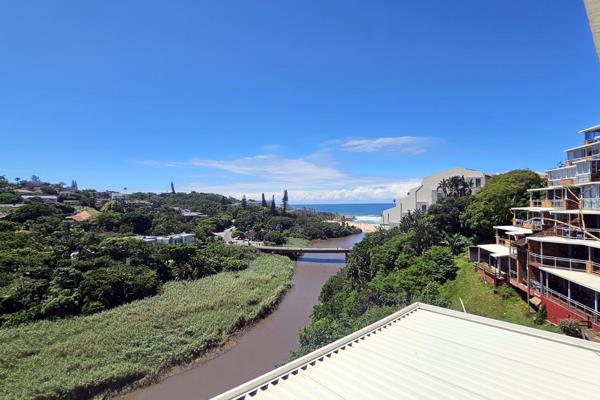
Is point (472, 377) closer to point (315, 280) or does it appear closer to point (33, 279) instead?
point (33, 279)

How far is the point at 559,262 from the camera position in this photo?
12039 mm

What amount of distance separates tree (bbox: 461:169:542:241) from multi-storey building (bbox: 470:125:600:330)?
434 centimetres

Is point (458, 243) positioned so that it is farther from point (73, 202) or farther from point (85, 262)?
point (73, 202)

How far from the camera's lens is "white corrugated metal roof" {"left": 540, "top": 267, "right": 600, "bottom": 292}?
9.69 metres

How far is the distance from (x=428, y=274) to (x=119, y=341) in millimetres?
15671

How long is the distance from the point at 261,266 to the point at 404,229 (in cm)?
1496

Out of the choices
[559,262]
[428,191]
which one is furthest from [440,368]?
[428,191]

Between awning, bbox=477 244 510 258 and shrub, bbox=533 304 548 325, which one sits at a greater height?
awning, bbox=477 244 510 258

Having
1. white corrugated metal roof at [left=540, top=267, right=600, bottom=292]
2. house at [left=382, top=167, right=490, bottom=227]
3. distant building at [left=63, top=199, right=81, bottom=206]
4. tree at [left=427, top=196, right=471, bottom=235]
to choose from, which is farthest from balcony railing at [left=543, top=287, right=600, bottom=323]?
distant building at [left=63, top=199, right=81, bottom=206]

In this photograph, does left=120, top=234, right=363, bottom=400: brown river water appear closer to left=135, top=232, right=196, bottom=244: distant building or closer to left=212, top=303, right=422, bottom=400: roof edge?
left=212, top=303, right=422, bottom=400: roof edge

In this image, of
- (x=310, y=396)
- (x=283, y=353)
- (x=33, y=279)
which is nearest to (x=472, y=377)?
(x=310, y=396)

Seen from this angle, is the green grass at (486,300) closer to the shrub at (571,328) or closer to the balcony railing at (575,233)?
the shrub at (571,328)

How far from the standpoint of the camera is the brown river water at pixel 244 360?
41.6 ft

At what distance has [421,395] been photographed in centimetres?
433
